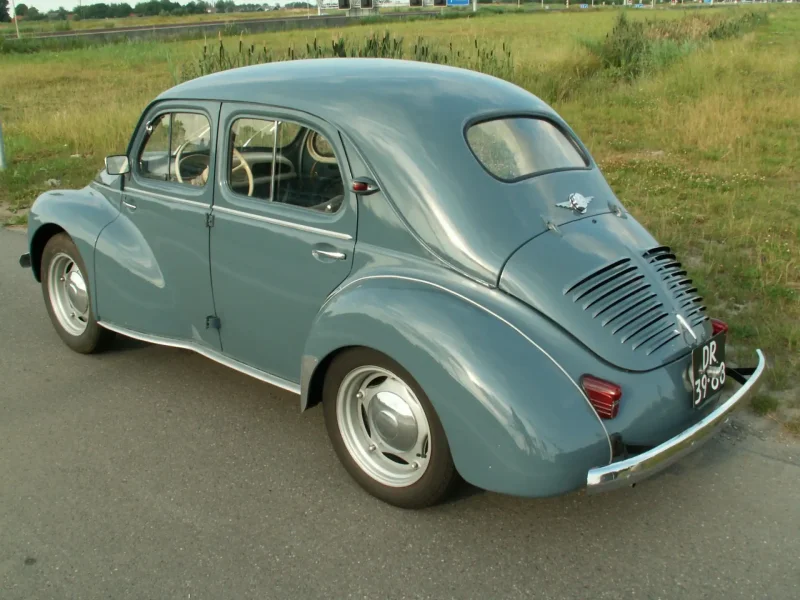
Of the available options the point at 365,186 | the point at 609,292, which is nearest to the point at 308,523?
the point at 365,186

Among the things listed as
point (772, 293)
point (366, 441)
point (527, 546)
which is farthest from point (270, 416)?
point (772, 293)

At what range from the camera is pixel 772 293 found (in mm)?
5508

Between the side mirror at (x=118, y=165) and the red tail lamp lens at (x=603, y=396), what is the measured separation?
9.75 ft

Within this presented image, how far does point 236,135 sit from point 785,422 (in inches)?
123

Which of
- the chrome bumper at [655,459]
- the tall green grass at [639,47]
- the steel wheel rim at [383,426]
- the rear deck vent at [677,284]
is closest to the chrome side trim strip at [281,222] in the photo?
the steel wheel rim at [383,426]

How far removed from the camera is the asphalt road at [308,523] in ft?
9.55

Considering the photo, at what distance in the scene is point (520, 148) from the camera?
3.71m

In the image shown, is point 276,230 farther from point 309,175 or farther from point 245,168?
point 245,168

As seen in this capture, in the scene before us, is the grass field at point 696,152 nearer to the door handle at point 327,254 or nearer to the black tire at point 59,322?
the door handle at point 327,254

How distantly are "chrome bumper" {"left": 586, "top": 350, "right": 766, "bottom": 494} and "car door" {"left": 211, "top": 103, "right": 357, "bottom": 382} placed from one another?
4.56 feet

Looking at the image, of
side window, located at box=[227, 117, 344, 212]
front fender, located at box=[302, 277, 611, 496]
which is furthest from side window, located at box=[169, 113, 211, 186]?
front fender, located at box=[302, 277, 611, 496]

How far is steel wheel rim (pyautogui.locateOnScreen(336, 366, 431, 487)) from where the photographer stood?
10.7ft

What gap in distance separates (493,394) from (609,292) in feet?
2.43

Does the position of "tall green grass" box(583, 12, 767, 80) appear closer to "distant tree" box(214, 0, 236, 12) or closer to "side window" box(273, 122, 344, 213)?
"side window" box(273, 122, 344, 213)
